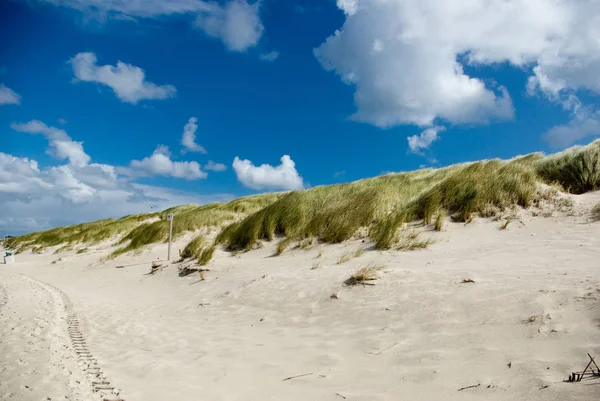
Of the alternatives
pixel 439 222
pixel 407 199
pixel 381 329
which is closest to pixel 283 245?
pixel 407 199

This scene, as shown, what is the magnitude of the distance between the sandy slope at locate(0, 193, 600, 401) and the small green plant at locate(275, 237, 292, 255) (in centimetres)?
243

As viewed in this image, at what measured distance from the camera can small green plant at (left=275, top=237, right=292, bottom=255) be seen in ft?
37.5

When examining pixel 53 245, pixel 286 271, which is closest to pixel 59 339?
pixel 286 271

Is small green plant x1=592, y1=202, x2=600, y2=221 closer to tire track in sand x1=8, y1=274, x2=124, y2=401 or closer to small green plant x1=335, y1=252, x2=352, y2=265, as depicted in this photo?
small green plant x1=335, y1=252, x2=352, y2=265

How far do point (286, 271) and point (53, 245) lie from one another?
81.7ft

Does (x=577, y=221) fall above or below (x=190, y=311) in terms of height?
above

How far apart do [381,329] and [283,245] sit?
7.04 m

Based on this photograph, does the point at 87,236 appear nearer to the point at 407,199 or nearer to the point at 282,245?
the point at 282,245

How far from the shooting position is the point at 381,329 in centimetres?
473

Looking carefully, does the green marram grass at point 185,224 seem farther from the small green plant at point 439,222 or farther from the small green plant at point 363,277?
the small green plant at point 363,277

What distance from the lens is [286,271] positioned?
8.97 meters

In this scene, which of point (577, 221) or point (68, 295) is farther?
point (68, 295)

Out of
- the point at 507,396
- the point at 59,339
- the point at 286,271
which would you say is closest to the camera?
the point at 507,396

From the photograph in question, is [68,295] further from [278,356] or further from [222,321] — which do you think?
[278,356]
